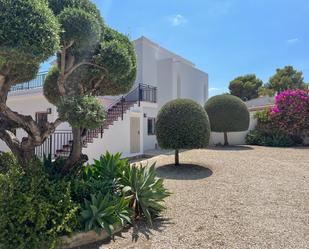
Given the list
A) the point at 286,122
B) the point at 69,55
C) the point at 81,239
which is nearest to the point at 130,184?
the point at 81,239

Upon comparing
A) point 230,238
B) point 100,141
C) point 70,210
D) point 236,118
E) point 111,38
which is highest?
point 111,38

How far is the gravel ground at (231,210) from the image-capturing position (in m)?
4.45

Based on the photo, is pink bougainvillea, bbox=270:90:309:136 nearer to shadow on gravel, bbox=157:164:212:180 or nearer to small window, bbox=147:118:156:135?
small window, bbox=147:118:156:135

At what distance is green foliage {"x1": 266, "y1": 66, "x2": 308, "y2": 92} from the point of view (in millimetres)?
35844

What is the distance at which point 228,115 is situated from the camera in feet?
56.1

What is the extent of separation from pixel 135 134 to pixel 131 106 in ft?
6.32

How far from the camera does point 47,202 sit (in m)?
4.34

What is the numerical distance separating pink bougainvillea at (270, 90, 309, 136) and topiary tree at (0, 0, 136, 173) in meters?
15.0

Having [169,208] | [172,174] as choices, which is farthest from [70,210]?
[172,174]

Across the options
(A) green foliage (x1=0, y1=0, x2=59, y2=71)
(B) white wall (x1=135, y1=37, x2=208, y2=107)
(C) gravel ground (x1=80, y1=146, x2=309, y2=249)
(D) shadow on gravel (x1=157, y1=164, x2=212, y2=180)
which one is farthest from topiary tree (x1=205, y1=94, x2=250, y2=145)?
(A) green foliage (x1=0, y1=0, x2=59, y2=71)

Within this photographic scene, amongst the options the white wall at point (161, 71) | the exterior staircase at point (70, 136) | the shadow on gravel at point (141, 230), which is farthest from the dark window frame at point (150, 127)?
the shadow on gravel at point (141, 230)

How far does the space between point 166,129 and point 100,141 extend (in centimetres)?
353

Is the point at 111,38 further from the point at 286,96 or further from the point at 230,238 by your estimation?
the point at 286,96

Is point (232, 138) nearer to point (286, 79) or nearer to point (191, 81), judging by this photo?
point (191, 81)
